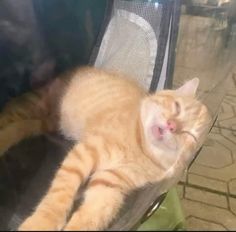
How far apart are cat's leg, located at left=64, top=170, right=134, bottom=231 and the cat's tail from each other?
0.91 ft

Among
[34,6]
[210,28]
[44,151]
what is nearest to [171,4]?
[210,28]

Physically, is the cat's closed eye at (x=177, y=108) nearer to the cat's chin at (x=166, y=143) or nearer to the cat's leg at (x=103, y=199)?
the cat's chin at (x=166, y=143)

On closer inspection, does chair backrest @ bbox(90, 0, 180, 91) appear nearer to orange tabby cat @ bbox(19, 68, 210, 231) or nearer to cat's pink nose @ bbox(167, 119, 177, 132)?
orange tabby cat @ bbox(19, 68, 210, 231)

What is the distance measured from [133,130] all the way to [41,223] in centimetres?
34

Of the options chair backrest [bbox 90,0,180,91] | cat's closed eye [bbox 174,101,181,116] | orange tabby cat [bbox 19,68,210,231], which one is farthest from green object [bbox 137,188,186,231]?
chair backrest [bbox 90,0,180,91]

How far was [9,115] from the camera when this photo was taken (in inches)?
42.6

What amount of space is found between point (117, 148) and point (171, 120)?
0.13 meters

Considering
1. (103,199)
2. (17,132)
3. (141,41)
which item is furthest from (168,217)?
(141,41)

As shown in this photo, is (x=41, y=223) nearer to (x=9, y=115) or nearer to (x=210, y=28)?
(x=9, y=115)

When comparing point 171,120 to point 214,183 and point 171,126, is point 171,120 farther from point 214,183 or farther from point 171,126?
point 214,183

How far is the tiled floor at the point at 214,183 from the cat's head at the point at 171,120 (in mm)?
279

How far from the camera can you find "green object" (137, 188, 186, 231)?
680 mm

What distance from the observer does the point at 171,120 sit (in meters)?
0.91

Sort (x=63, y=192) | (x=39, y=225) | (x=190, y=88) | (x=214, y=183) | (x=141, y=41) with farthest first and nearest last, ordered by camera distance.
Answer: (x=214, y=183) < (x=141, y=41) < (x=190, y=88) < (x=63, y=192) < (x=39, y=225)
